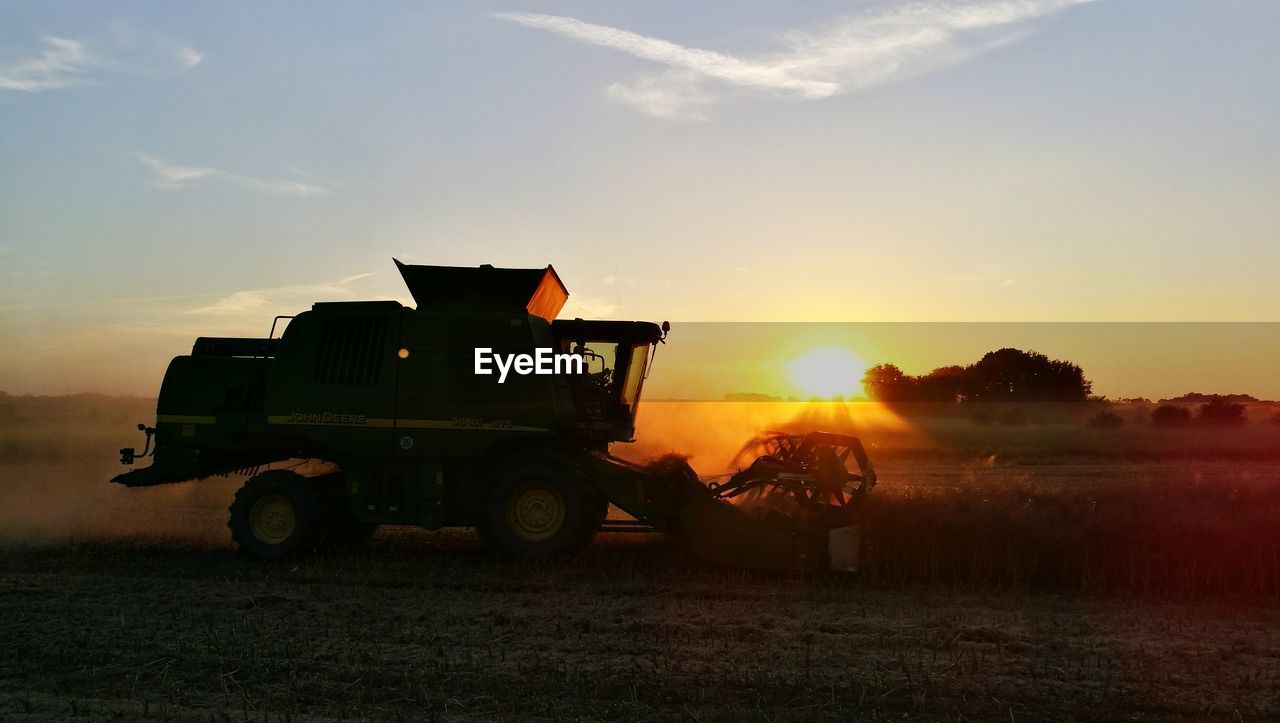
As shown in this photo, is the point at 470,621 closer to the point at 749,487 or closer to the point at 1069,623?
the point at 749,487

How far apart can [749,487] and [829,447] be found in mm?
1055

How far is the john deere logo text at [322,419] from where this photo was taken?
11.3 m

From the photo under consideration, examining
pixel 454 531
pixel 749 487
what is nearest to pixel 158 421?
pixel 454 531

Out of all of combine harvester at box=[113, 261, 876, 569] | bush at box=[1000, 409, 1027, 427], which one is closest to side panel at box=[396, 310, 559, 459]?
combine harvester at box=[113, 261, 876, 569]

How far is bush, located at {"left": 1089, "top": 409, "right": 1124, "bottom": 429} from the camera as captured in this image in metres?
43.0

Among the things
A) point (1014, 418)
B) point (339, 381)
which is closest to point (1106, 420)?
point (1014, 418)

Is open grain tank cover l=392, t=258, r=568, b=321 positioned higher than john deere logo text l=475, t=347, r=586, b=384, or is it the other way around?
open grain tank cover l=392, t=258, r=568, b=321

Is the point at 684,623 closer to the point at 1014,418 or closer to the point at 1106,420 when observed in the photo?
the point at 1106,420

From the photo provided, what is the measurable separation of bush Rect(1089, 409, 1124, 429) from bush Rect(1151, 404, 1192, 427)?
142 cm

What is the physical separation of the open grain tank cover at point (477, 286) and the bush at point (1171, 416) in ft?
129

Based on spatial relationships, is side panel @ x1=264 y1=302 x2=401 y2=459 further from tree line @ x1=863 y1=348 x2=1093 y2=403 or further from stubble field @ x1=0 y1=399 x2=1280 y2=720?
tree line @ x1=863 y1=348 x2=1093 y2=403

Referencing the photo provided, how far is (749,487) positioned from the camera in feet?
37.8

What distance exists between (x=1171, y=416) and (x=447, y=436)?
42.5 meters

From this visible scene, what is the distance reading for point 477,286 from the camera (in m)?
11.7
